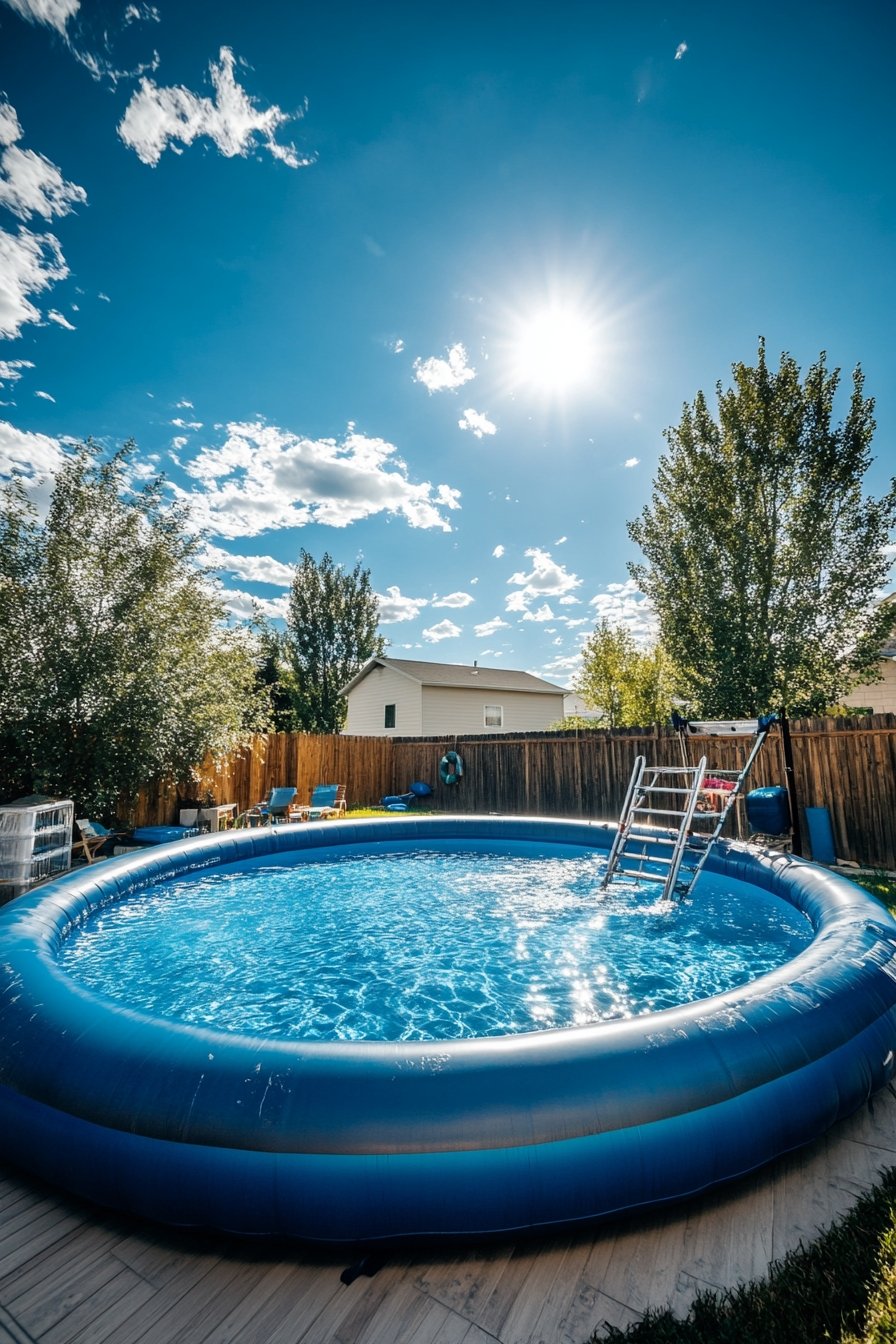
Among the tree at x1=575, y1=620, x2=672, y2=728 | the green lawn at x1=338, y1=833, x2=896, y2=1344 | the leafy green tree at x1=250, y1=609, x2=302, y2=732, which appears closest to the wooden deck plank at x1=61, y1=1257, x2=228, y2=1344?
the green lawn at x1=338, y1=833, x2=896, y2=1344

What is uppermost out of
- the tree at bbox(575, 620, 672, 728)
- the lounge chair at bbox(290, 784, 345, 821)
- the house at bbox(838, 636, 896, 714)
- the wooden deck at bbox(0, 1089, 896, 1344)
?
the tree at bbox(575, 620, 672, 728)

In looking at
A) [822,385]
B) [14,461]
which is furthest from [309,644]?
[822,385]

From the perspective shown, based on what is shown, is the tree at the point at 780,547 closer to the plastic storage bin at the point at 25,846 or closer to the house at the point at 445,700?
the house at the point at 445,700

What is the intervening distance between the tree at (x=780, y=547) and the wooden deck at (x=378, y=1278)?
463 inches

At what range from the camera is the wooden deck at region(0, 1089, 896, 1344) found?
144cm

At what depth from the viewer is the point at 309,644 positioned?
2780 centimetres

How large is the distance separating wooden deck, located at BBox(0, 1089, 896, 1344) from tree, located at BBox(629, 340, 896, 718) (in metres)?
11.8

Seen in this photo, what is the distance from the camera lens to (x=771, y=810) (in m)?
6.28

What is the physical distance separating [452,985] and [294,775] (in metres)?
9.61

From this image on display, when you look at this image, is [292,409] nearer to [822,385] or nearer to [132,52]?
[132,52]

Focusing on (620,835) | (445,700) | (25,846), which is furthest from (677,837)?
(445,700)

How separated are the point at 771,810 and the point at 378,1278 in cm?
601

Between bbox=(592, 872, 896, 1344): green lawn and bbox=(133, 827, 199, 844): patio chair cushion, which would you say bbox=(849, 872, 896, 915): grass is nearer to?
bbox=(592, 872, 896, 1344): green lawn

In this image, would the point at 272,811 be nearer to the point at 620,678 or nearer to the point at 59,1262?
the point at 59,1262
